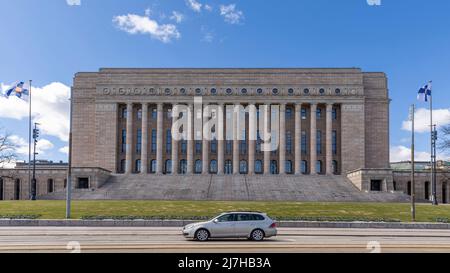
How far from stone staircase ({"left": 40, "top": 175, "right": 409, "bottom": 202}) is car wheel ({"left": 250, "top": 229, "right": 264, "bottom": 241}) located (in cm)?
3291

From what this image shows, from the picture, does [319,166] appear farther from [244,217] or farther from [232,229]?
[232,229]

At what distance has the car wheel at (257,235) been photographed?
21500mm

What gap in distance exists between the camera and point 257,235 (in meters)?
21.5

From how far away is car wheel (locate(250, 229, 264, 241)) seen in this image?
70.5ft

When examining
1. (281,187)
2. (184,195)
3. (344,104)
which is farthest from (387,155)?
(184,195)

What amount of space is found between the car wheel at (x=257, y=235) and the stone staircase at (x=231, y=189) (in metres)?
32.9

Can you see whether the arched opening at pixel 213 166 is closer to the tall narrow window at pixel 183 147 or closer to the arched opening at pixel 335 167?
the tall narrow window at pixel 183 147

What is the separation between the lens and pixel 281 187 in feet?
202

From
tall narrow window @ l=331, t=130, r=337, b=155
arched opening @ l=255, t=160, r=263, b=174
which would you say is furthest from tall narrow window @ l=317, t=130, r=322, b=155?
arched opening @ l=255, t=160, r=263, b=174

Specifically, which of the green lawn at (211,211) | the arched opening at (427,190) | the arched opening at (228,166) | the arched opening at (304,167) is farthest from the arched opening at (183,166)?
the green lawn at (211,211)

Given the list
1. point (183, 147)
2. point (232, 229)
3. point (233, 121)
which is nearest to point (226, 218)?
point (232, 229)
